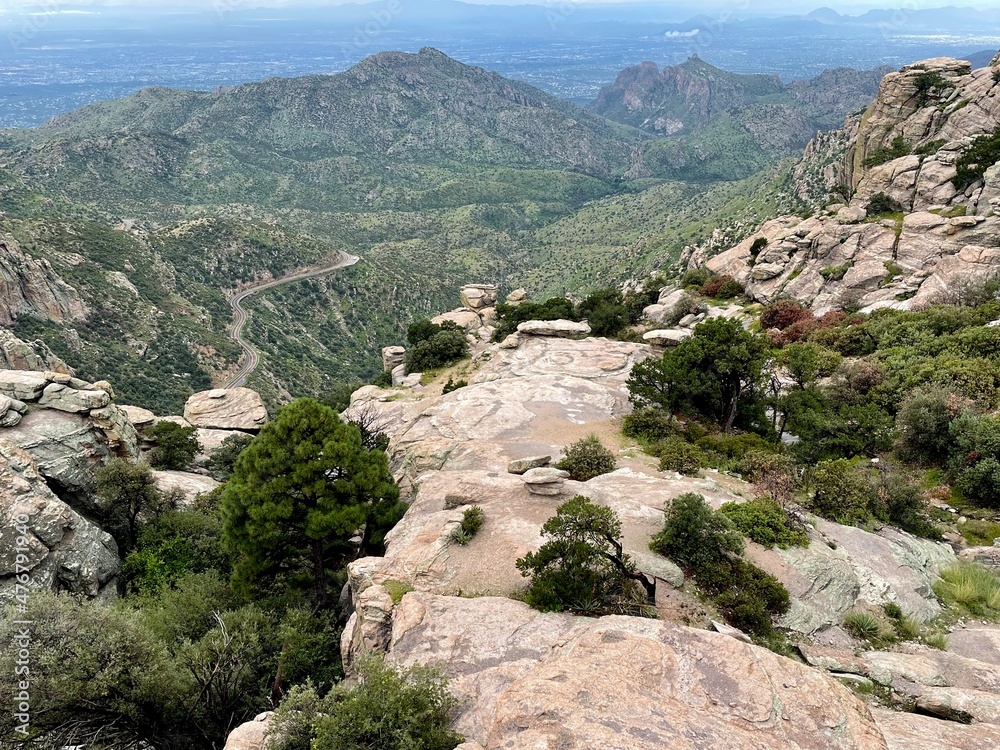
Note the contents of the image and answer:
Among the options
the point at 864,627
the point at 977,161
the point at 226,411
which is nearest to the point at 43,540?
the point at 864,627

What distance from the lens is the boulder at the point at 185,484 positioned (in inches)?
1265

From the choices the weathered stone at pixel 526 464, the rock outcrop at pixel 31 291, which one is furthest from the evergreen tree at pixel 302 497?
the rock outcrop at pixel 31 291

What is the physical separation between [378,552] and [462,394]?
12.7 meters

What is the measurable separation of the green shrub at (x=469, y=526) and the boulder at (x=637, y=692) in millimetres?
4901

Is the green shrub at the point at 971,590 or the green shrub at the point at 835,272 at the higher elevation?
the green shrub at the point at 835,272

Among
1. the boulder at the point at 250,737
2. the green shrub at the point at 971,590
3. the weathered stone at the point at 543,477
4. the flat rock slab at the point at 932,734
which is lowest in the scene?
the green shrub at the point at 971,590

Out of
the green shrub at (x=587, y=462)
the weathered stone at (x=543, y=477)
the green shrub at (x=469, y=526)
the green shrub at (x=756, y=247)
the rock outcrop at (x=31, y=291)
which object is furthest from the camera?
the rock outcrop at (x=31, y=291)

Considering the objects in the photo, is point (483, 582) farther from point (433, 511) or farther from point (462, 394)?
point (462, 394)

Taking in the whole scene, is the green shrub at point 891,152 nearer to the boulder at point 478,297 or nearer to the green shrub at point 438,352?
the boulder at point 478,297

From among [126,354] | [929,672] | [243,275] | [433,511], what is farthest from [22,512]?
[243,275]

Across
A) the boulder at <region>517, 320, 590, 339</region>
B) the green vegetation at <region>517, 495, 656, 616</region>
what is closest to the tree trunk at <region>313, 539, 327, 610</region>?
the green vegetation at <region>517, 495, 656, 616</region>

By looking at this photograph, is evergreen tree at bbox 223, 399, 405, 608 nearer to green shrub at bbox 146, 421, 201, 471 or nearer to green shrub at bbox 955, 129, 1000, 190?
green shrub at bbox 146, 421, 201, 471

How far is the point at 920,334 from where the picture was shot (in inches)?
1276

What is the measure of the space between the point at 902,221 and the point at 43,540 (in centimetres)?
6546
